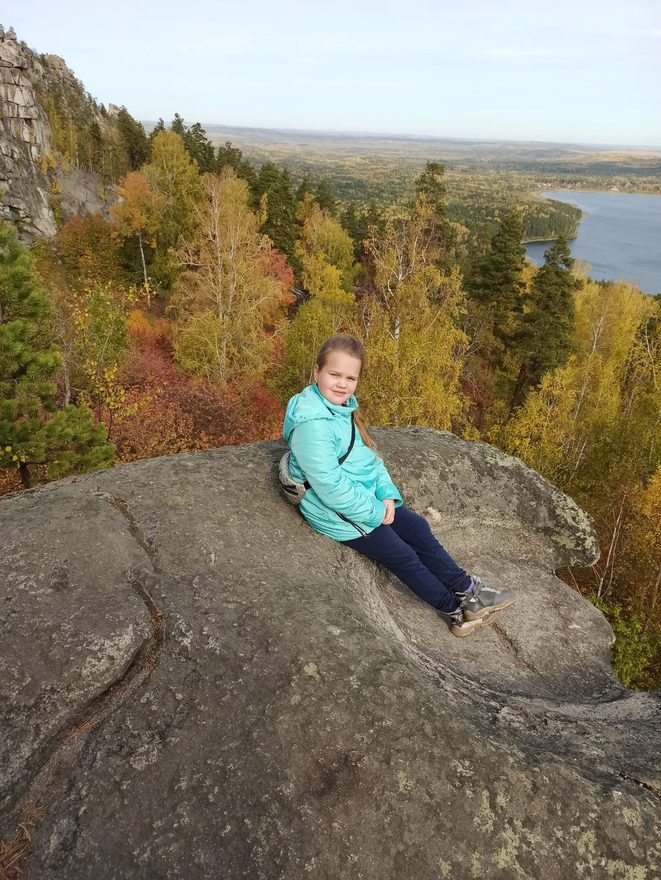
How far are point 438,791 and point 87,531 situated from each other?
12.6 ft

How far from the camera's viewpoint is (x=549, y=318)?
31.6 metres

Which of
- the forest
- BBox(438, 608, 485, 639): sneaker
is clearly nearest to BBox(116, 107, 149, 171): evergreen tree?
the forest

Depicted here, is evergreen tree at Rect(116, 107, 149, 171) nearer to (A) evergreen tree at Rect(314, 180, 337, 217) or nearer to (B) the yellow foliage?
(A) evergreen tree at Rect(314, 180, 337, 217)

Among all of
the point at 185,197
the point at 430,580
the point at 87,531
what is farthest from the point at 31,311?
the point at 185,197

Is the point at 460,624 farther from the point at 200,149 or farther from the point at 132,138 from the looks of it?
the point at 132,138

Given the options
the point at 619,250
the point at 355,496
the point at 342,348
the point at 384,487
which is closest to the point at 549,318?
the point at 384,487

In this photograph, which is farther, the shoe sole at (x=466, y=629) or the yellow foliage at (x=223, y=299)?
the yellow foliage at (x=223, y=299)

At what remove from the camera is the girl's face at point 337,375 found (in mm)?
5289

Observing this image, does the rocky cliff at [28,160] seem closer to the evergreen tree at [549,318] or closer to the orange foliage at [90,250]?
the orange foliage at [90,250]

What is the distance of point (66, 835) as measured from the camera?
303 cm

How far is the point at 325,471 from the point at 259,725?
7.74ft

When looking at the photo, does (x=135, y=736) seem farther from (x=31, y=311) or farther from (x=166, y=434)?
(x=166, y=434)

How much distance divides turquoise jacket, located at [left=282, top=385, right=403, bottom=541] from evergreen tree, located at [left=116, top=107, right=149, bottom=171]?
67531 mm

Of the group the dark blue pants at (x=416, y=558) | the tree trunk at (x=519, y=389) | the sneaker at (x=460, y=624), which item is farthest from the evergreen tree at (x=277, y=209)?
the sneaker at (x=460, y=624)
